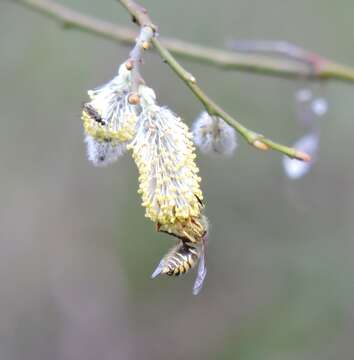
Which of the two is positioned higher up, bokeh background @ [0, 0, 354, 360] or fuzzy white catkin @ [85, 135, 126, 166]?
bokeh background @ [0, 0, 354, 360]

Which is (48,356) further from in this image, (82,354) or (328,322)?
(328,322)

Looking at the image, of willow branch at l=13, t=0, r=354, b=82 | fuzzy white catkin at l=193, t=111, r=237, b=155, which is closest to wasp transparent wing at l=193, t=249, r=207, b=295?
fuzzy white catkin at l=193, t=111, r=237, b=155

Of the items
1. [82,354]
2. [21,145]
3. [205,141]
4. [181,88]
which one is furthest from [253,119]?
[205,141]

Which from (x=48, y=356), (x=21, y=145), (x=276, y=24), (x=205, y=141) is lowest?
(x=205, y=141)

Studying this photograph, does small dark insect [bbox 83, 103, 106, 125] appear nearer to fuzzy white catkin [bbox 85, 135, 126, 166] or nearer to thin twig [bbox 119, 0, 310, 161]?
fuzzy white catkin [bbox 85, 135, 126, 166]

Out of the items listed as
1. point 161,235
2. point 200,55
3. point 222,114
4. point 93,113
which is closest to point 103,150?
point 93,113

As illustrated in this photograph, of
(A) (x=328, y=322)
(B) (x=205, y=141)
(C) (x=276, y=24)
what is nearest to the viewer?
(B) (x=205, y=141)
